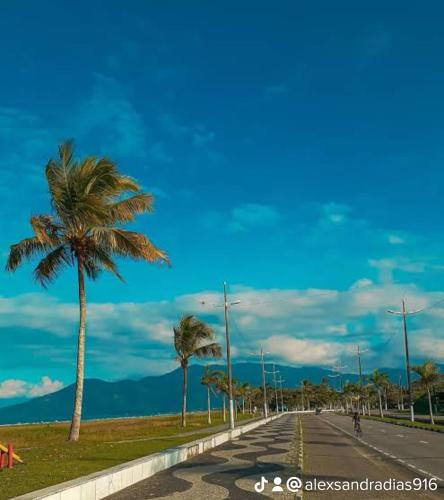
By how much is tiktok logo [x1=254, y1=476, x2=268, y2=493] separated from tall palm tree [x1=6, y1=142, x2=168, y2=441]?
511 inches

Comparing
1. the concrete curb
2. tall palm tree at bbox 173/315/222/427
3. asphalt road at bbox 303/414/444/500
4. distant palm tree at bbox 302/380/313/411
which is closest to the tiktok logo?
asphalt road at bbox 303/414/444/500

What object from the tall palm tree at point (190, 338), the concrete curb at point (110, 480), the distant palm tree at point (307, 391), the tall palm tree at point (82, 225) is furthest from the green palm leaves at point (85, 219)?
the distant palm tree at point (307, 391)

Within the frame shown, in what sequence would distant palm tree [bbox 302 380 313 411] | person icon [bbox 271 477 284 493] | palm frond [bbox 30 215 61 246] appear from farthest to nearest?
distant palm tree [bbox 302 380 313 411]
palm frond [bbox 30 215 61 246]
person icon [bbox 271 477 284 493]

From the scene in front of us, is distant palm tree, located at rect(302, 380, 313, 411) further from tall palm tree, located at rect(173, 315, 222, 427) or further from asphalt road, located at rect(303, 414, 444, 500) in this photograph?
asphalt road, located at rect(303, 414, 444, 500)

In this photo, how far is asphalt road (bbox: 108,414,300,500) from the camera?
1325cm

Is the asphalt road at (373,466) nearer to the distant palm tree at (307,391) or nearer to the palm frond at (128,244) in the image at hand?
the palm frond at (128,244)

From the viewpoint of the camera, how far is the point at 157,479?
53.4 feet

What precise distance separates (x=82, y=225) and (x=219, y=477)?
14129 mm

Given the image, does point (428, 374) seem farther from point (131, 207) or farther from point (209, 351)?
point (131, 207)

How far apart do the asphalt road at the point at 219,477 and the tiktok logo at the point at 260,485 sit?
0.30 ft

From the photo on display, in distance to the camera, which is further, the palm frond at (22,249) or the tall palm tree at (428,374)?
Answer: the tall palm tree at (428,374)

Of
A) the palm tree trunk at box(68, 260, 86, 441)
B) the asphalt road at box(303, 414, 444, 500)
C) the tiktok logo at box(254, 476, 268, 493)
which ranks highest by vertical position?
the palm tree trunk at box(68, 260, 86, 441)

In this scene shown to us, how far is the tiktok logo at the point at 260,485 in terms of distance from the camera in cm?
1366

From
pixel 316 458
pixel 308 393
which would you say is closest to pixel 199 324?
Answer: pixel 316 458
